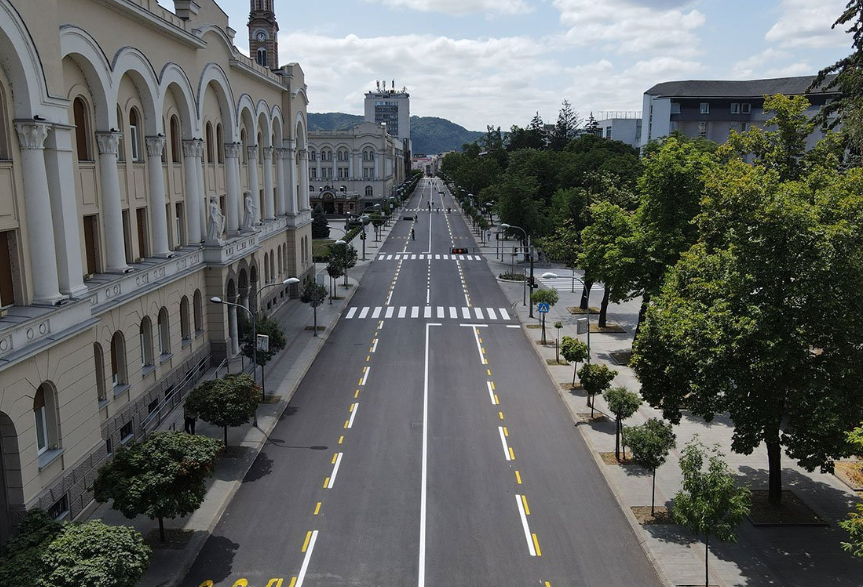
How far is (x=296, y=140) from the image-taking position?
2247 inches

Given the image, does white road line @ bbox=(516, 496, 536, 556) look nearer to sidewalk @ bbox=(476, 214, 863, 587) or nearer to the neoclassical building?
sidewalk @ bbox=(476, 214, 863, 587)

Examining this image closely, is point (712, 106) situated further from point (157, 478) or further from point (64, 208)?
point (157, 478)

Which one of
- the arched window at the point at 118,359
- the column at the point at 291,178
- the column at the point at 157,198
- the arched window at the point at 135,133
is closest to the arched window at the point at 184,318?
the column at the point at 157,198

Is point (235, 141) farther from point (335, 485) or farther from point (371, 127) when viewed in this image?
point (371, 127)

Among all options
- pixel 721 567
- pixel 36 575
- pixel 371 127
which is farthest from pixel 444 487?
pixel 371 127

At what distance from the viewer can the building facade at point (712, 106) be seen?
335 feet

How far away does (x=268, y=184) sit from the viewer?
49.5 m

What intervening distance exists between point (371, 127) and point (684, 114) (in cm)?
6035

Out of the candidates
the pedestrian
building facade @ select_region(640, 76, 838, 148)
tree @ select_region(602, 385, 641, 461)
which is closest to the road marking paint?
the pedestrian

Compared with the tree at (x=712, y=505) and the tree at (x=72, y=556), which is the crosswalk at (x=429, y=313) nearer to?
the tree at (x=712, y=505)

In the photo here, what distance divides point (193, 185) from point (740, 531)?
28.1 metres

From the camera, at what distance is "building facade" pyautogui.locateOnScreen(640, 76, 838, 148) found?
335 ft

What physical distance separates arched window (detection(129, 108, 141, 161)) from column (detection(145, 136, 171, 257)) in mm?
492

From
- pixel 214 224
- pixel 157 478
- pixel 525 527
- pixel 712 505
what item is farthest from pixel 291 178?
pixel 712 505
